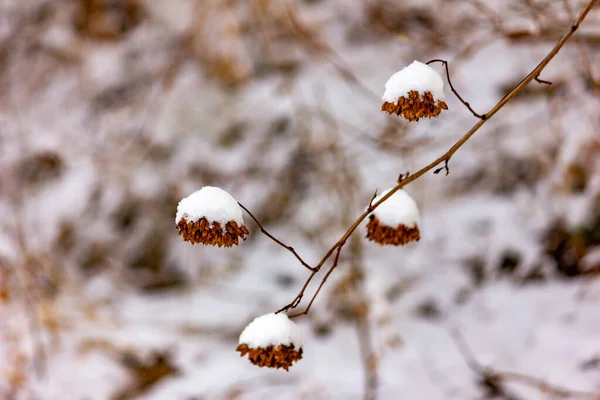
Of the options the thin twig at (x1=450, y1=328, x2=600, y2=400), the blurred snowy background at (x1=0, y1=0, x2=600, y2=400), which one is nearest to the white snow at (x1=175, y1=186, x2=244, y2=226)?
the blurred snowy background at (x1=0, y1=0, x2=600, y2=400)

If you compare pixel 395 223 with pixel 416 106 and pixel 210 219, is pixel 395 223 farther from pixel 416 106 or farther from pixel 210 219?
pixel 210 219

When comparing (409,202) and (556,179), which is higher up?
(556,179)

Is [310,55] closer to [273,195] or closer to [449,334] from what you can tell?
[273,195]

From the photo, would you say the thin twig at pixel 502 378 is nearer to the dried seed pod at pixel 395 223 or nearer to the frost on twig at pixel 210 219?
the dried seed pod at pixel 395 223

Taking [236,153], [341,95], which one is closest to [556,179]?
[341,95]

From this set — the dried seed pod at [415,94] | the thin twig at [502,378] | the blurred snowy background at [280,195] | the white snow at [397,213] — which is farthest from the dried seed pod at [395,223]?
the thin twig at [502,378]

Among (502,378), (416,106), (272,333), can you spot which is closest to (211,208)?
(272,333)
